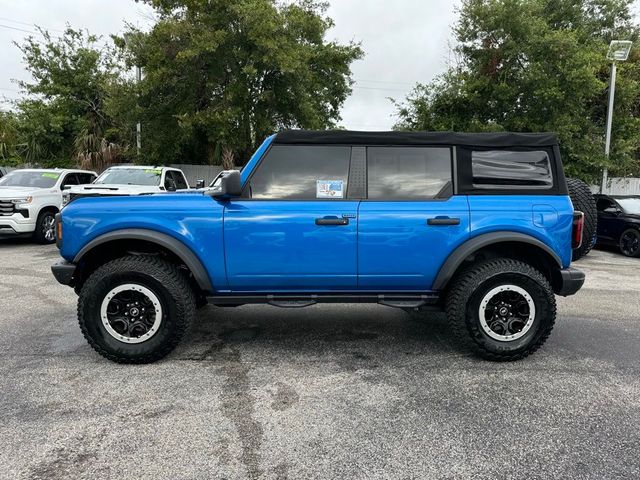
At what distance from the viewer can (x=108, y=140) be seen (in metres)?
20.8

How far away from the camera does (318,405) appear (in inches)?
125

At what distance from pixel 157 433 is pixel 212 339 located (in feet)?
5.61

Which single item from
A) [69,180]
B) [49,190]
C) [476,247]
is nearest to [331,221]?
[476,247]

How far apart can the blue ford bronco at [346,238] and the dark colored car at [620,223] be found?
8.12 m

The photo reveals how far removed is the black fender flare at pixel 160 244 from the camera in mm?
3744

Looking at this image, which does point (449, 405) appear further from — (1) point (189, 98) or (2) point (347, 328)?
(1) point (189, 98)

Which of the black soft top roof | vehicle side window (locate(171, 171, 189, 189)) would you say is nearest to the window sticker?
the black soft top roof

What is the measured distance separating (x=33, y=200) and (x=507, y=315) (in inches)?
415

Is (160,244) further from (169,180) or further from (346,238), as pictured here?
(169,180)

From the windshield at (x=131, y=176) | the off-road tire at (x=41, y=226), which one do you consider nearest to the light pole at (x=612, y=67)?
the windshield at (x=131, y=176)

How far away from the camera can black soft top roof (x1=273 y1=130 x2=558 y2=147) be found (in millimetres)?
3994

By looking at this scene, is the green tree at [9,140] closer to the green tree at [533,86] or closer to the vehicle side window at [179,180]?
the vehicle side window at [179,180]

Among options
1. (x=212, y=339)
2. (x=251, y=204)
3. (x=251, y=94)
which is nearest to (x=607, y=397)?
(x=251, y=204)

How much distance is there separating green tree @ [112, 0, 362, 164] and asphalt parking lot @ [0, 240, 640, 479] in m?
11.3
